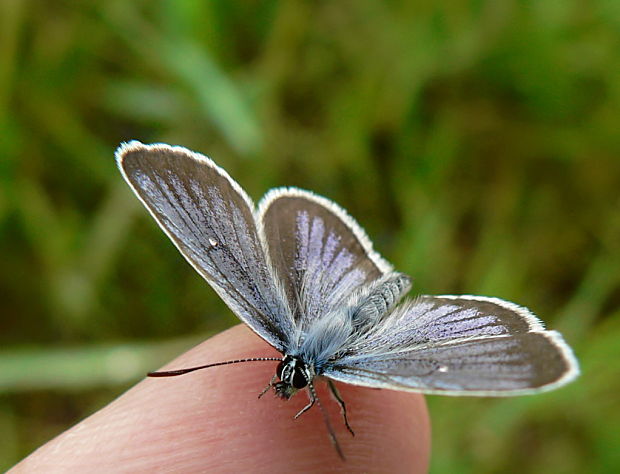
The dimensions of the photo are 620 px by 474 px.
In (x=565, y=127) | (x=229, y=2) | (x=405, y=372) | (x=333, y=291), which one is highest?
(x=229, y=2)

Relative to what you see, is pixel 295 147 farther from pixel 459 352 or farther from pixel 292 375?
pixel 459 352

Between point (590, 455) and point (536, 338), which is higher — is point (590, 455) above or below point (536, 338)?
below

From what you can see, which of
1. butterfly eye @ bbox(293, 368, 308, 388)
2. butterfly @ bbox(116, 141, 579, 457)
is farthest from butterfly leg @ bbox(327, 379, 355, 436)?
butterfly eye @ bbox(293, 368, 308, 388)

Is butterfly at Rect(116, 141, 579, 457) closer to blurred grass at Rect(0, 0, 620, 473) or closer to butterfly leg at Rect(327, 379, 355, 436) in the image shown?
butterfly leg at Rect(327, 379, 355, 436)

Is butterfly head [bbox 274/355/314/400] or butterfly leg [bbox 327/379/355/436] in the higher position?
butterfly head [bbox 274/355/314/400]

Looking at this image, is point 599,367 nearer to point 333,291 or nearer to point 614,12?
point 333,291

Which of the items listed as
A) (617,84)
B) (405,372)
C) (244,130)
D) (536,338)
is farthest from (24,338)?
(617,84)
